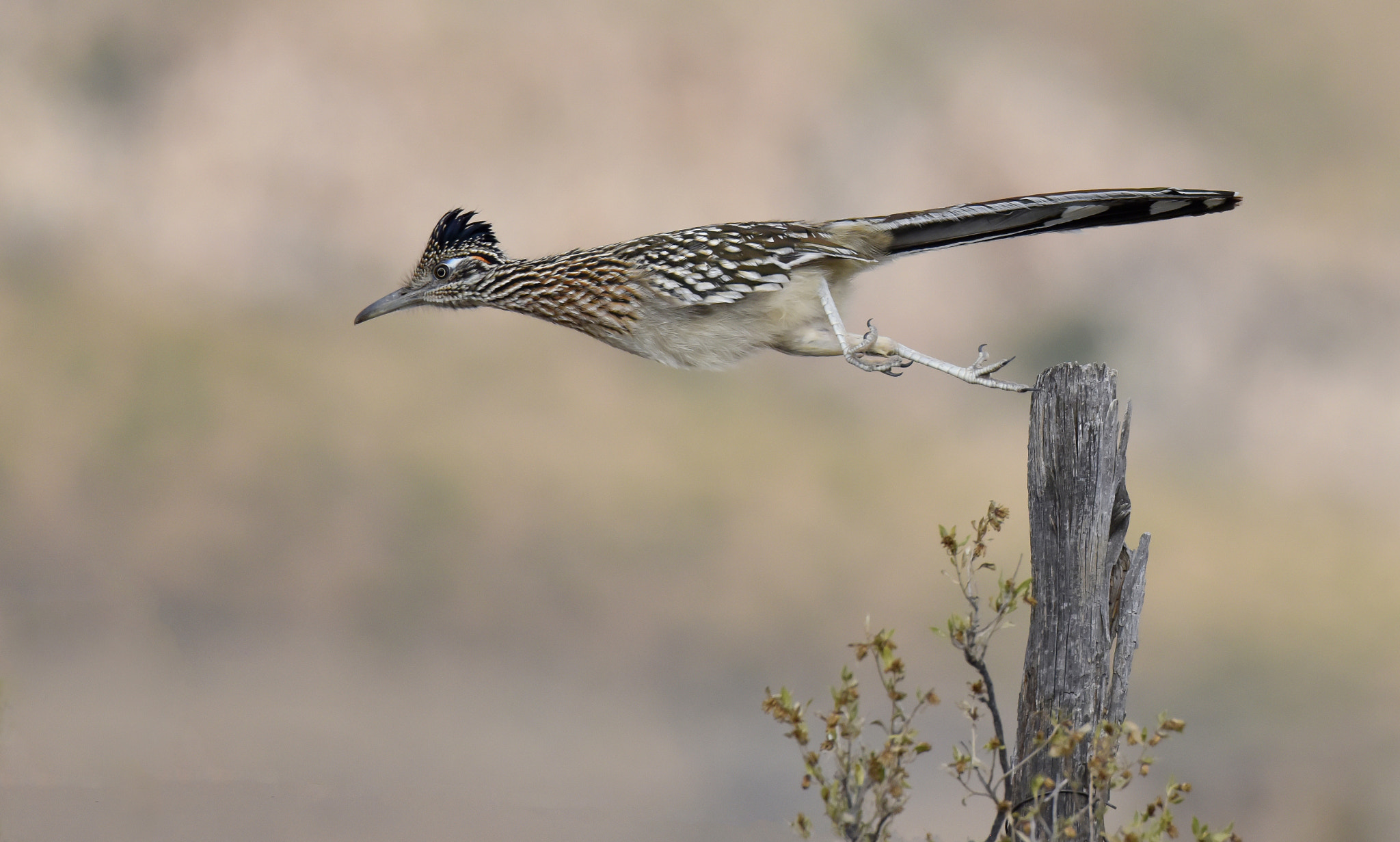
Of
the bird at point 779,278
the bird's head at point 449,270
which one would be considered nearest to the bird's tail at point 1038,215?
the bird at point 779,278

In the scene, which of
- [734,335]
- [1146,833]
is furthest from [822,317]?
[1146,833]

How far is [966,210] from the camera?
4.39 m

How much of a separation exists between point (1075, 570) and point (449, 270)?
9.74 ft

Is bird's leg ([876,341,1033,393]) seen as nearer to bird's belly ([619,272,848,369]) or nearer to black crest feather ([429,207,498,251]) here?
bird's belly ([619,272,848,369])

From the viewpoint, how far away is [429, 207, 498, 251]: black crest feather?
5031mm

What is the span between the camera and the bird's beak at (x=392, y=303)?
5.00 m

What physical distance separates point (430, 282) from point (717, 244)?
138 centimetres

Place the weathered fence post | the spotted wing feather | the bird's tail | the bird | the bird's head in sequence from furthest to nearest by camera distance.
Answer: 1. the bird's head
2. the spotted wing feather
3. the bird
4. the bird's tail
5. the weathered fence post

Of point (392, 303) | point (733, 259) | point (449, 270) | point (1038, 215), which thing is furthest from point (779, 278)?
point (392, 303)

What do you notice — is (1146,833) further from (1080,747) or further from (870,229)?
(870,229)

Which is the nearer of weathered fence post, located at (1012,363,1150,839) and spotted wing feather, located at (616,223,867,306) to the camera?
weathered fence post, located at (1012,363,1150,839)

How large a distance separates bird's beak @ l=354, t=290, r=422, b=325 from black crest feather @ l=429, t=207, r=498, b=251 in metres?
0.23

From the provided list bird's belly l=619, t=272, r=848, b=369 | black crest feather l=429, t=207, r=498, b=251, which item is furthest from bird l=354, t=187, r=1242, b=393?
black crest feather l=429, t=207, r=498, b=251

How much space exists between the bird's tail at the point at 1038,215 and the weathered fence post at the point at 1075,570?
27.4 inches
